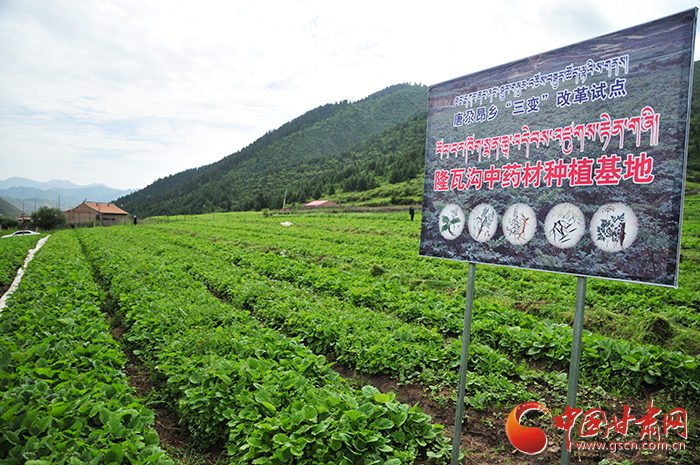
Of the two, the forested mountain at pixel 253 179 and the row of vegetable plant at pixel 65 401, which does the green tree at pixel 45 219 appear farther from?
the row of vegetable plant at pixel 65 401

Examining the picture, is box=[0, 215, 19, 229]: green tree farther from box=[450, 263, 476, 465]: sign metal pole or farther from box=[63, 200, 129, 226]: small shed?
box=[450, 263, 476, 465]: sign metal pole

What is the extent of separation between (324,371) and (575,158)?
419cm

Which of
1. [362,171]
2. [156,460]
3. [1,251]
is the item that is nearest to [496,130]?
[156,460]

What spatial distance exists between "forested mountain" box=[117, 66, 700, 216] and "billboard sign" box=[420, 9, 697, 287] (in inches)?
2569

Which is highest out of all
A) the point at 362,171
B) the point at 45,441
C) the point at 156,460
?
the point at 362,171

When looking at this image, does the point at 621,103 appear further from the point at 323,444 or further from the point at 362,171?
the point at 362,171

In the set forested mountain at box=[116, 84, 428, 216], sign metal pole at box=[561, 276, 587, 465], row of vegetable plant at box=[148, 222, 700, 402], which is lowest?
row of vegetable plant at box=[148, 222, 700, 402]

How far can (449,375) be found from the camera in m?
5.41

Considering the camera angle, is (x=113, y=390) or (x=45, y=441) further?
(x=113, y=390)

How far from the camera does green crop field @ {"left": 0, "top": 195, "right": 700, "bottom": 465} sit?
11.8 ft

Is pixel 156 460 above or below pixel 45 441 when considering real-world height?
below

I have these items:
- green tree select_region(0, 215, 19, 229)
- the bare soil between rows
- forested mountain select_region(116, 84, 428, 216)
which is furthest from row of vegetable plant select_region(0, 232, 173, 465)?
forested mountain select_region(116, 84, 428, 216)

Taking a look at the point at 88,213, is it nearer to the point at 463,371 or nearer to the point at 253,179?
the point at 253,179

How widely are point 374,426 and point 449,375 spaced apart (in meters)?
2.01
